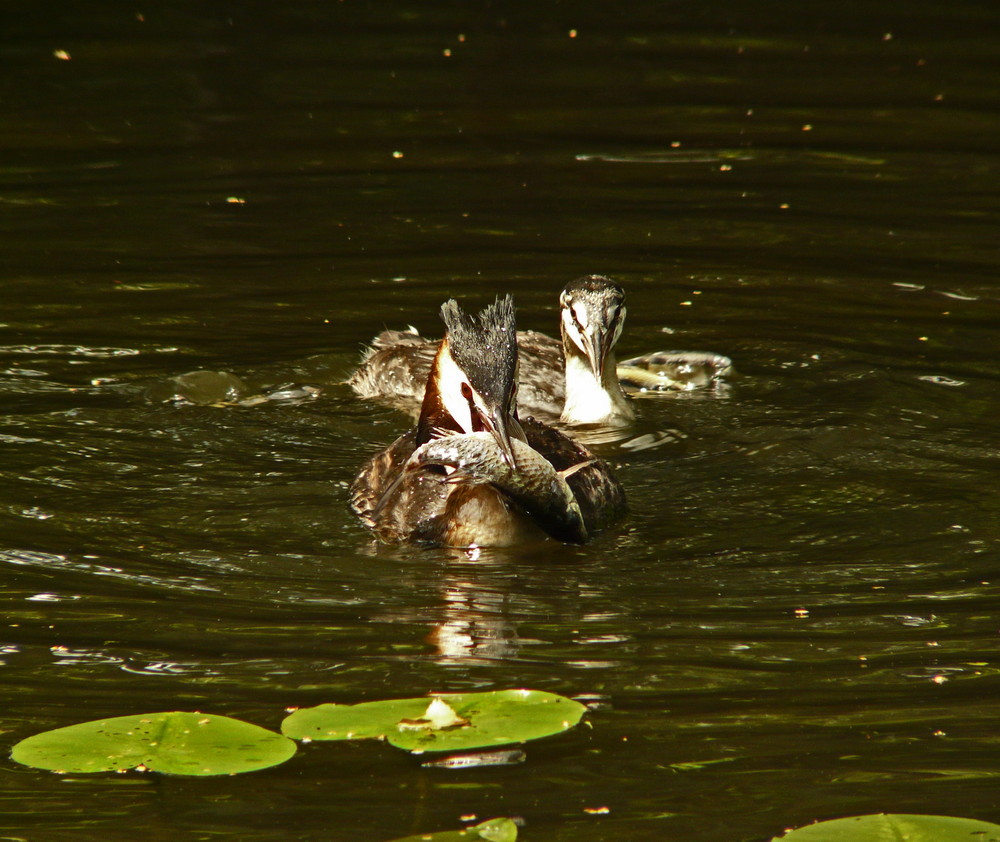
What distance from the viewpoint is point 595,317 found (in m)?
8.40

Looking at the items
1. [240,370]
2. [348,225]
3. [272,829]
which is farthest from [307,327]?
[272,829]

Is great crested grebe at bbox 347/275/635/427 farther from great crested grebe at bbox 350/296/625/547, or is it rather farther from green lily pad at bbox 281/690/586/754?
green lily pad at bbox 281/690/586/754

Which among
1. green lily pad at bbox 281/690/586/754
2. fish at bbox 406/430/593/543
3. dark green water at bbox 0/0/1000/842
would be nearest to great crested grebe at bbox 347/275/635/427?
dark green water at bbox 0/0/1000/842

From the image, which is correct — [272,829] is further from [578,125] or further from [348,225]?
[578,125]

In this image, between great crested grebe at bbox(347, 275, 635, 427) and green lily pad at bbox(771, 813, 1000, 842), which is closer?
green lily pad at bbox(771, 813, 1000, 842)

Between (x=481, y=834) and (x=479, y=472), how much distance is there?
2.28m

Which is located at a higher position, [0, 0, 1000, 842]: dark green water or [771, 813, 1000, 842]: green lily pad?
[0, 0, 1000, 842]: dark green water

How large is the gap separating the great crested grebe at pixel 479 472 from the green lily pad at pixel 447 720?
145cm

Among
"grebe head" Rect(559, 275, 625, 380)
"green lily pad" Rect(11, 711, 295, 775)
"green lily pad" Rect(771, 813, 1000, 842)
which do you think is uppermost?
"grebe head" Rect(559, 275, 625, 380)

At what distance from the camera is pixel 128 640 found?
5219 mm

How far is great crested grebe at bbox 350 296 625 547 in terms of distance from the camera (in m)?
5.88

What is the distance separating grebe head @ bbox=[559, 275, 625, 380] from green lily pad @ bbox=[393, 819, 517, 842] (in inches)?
188

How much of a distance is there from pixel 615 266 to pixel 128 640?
6000 mm

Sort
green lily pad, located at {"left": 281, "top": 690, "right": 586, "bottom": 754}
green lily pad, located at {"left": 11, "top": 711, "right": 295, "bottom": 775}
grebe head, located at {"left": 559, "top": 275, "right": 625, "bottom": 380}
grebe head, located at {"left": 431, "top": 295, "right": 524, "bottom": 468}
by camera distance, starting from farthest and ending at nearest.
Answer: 1. grebe head, located at {"left": 559, "top": 275, "right": 625, "bottom": 380}
2. grebe head, located at {"left": 431, "top": 295, "right": 524, "bottom": 468}
3. green lily pad, located at {"left": 281, "top": 690, "right": 586, "bottom": 754}
4. green lily pad, located at {"left": 11, "top": 711, "right": 295, "bottom": 775}
